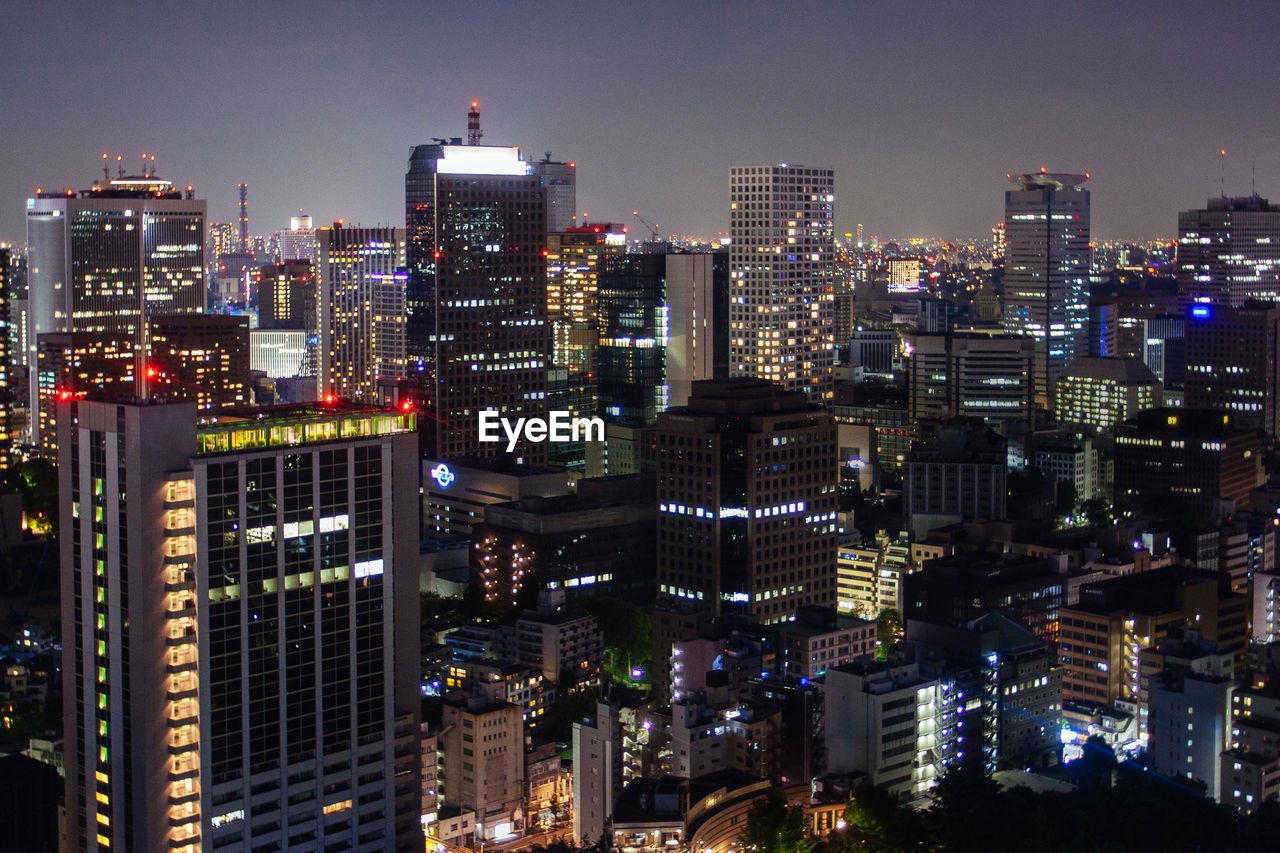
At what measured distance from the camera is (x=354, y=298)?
77438 mm

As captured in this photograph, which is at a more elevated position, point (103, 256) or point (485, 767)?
point (103, 256)

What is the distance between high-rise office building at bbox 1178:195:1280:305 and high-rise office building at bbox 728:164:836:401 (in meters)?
33.8

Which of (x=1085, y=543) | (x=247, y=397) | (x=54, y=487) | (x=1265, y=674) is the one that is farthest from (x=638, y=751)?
(x=247, y=397)

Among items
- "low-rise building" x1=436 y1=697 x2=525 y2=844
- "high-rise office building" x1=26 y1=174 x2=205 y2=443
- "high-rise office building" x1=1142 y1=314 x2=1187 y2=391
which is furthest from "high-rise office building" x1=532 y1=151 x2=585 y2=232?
"low-rise building" x1=436 y1=697 x2=525 y2=844

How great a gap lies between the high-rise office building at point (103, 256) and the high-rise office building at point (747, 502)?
3199 cm

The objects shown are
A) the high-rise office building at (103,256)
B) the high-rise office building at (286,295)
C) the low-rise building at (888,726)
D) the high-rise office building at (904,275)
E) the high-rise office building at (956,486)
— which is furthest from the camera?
the high-rise office building at (904,275)

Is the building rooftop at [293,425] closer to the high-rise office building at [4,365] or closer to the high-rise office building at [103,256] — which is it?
the high-rise office building at [4,365]

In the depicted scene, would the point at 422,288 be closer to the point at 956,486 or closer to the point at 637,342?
the point at 637,342

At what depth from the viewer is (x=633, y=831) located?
2434 centimetres

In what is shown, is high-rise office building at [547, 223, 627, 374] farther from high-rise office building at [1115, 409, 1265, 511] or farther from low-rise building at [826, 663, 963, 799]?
low-rise building at [826, 663, 963, 799]

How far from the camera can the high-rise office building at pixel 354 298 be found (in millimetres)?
76062

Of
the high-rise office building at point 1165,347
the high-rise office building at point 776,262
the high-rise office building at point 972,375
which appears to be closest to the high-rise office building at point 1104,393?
the high-rise office building at point 972,375
